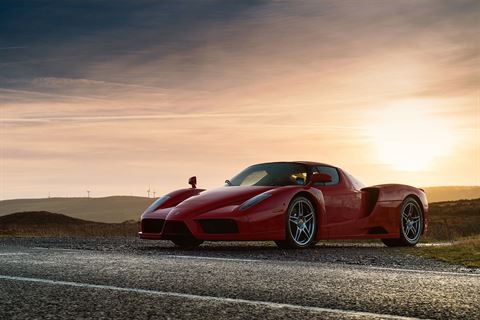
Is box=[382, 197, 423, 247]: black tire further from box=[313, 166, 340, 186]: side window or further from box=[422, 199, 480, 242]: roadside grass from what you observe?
box=[422, 199, 480, 242]: roadside grass

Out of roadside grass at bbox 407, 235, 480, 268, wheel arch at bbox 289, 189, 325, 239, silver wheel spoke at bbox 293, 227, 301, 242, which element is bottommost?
roadside grass at bbox 407, 235, 480, 268

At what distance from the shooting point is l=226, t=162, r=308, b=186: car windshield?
11438 millimetres

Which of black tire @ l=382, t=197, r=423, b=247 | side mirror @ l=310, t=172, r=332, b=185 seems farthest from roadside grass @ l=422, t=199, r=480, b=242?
side mirror @ l=310, t=172, r=332, b=185

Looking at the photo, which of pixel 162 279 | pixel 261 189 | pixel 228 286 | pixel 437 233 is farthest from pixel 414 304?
pixel 437 233

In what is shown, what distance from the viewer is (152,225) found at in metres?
10.9

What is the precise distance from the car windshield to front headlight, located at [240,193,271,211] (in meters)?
1.00

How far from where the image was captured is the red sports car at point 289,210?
10.2 m

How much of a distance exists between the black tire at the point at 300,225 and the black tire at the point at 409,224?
2502 millimetres

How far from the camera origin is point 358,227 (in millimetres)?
11969

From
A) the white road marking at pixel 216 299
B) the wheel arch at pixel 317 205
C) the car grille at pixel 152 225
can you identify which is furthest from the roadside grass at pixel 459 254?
the white road marking at pixel 216 299

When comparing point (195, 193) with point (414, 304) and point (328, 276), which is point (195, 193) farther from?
point (414, 304)

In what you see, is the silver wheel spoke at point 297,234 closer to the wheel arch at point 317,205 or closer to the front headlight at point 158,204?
the wheel arch at point 317,205

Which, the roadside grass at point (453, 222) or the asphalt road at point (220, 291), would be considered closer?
the asphalt road at point (220, 291)

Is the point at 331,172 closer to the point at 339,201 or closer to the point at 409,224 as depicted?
the point at 339,201
